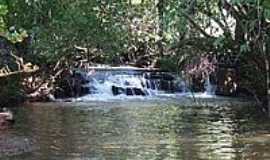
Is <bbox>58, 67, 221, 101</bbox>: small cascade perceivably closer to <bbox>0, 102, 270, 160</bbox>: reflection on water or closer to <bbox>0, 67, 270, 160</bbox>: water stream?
<bbox>0, 67, 270, 160</bbox>: water stream

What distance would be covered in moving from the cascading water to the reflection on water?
18.4 feet

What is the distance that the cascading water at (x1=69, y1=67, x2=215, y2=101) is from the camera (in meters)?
27.9

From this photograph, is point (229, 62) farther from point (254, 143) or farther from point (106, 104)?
point (254, 143)

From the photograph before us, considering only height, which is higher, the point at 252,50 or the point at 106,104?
the point at 252,50

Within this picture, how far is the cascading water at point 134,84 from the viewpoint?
27859 millimetres

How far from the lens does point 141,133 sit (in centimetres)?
1538

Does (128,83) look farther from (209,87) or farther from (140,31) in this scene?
(140,31)

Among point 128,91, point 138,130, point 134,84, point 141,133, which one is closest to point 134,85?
point 134,84

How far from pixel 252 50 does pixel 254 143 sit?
4.04 meters

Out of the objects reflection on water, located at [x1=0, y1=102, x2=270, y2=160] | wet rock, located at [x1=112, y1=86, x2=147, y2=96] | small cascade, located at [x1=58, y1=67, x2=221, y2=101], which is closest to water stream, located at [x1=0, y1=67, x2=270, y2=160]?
reflection on water, located at [x1=0, y1=102, x2=270, y2=160]

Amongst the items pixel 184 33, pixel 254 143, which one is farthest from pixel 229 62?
pixel 254 143

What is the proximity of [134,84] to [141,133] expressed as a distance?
1336 centimetres

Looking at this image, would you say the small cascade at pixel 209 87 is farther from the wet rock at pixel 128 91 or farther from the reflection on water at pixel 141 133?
the reflection on water at pixel 141 133

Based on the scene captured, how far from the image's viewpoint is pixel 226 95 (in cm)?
2678
